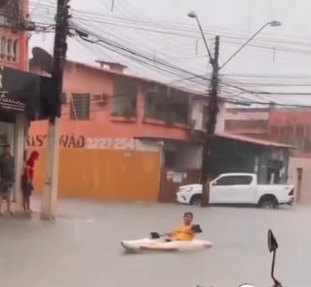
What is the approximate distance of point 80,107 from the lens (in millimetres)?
40656

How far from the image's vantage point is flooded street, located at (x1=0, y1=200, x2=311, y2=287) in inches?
404

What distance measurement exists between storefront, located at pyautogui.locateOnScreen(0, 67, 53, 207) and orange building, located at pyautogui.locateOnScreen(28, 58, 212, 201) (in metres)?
15.5

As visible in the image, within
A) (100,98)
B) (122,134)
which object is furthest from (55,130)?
(100,98)

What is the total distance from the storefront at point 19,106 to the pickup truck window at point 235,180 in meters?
13.9

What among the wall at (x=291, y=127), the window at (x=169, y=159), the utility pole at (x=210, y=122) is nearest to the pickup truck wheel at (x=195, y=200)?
the utility pole at (x=210, y=122)

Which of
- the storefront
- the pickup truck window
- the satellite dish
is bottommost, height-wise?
the pickup truck window

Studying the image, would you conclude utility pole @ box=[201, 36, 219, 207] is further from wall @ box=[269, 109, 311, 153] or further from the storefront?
wall @ box=[269, 109, 311, 153]

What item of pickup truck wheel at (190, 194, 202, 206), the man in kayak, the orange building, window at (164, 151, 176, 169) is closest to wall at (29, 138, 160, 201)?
the orange building

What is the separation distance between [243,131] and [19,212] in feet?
107

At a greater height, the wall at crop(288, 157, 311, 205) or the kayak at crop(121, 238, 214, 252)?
the wall at crop(288, 157, 311, 205)

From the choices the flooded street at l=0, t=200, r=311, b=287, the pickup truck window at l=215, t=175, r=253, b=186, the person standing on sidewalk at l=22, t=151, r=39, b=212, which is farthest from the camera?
the pickup truck window at l=215, t=175, r=253, b=186

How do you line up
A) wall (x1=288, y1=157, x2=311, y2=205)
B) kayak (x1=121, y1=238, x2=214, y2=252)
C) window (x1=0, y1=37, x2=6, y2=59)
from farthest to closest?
wall (x1=288, y1=157, x2=311, y2=205) → window (x1=0, y1=37, x2=6, y2=59) → kayak (x1=121, y1=238, x2=214, y2=252)

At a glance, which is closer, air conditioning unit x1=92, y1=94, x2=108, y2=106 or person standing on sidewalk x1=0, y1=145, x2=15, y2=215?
person standing on sidewalk x1=0, y1=145, x2=15, y2=215

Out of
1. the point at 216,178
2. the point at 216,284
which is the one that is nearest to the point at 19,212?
the point at 216,284
